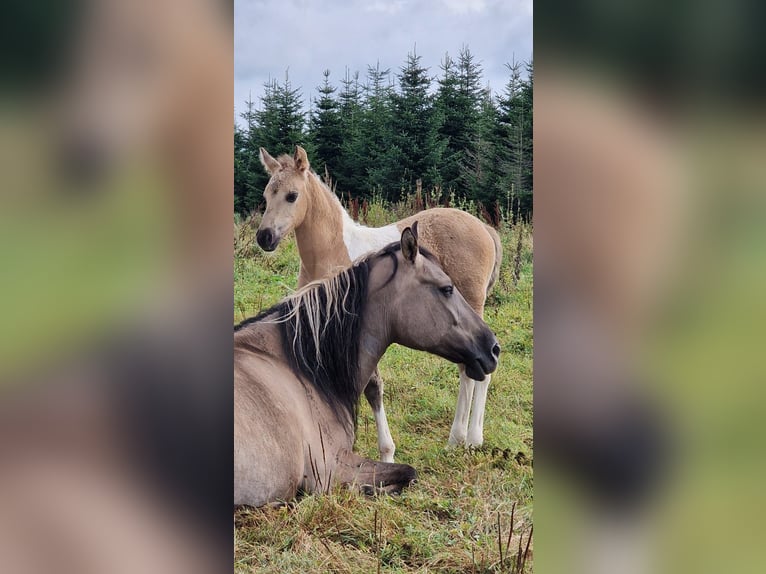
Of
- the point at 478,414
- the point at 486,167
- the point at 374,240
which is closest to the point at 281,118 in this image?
the point at 374,240

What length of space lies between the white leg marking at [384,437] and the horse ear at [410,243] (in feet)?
1.35

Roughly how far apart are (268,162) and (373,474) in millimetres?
878

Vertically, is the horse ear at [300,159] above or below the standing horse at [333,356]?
above

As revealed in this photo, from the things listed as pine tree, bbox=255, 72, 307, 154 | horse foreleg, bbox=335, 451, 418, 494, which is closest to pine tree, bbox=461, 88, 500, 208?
pine tree, bbox=255, 72, 307, 154

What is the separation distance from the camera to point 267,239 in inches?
65.0

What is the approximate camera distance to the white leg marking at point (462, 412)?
5.45ft

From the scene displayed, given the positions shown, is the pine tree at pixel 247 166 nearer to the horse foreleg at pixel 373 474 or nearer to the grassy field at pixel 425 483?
the grassy field at pixel 425 483

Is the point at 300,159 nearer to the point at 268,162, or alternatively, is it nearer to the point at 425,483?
the point at 268,162
